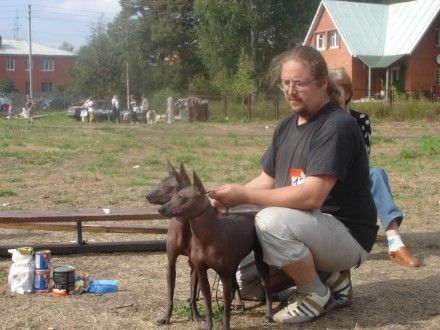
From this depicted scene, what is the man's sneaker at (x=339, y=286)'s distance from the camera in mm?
4691

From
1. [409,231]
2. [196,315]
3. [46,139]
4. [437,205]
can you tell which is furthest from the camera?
[46,139]

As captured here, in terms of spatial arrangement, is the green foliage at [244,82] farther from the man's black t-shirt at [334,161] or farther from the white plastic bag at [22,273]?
the man's black t-shirt at [334,161]

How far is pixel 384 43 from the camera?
2047 inches

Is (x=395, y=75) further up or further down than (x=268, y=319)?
further up

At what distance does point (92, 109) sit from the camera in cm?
4338

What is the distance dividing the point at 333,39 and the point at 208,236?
51227mm

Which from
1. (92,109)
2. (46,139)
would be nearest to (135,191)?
(46,139)

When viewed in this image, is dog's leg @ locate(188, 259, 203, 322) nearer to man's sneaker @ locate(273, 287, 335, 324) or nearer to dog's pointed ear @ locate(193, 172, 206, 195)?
man's sneaker @ locate(273, 287, 335, 324)

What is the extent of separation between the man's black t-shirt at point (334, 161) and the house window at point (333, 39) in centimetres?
4982

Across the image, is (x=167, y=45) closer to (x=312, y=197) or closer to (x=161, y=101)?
(x=161, y=101)

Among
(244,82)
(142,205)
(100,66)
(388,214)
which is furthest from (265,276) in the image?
(100,66)

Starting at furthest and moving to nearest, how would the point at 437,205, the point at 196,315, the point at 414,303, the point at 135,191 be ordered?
the point at 135,191 → the point at 437,205 → the point at 414,303 → the point at 196,315

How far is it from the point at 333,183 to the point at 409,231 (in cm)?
375

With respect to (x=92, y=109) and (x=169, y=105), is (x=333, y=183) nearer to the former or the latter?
(x=169, y=105)
